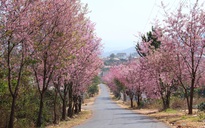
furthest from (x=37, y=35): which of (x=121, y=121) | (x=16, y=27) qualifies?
(x=121, y=121)

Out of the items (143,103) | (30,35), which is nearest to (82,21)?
(30,35)

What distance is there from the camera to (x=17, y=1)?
14188 mm

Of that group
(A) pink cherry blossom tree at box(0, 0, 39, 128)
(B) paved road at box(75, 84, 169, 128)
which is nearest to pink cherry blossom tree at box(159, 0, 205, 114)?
(B) paved road at box(75, 84, 169, 128)

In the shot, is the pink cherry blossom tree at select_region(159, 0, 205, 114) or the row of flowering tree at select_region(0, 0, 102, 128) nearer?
the row of flowering tree at select_region(0, 0, 102, 128)

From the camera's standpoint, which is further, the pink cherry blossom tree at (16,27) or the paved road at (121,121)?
the paved road at (121,121)

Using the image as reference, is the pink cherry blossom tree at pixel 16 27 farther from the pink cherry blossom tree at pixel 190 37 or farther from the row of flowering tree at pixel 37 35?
the pink cherry blossom tree at pixel 190 37

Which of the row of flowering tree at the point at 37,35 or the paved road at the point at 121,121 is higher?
the row of flowering tree at the point at 37,35

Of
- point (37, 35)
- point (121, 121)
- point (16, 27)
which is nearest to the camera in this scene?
point (16, 27)

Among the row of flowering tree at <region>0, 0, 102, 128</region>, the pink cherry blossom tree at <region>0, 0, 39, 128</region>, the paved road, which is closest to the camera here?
the pink cherry blossom tree at <region>0, 0, 39, 128</region>

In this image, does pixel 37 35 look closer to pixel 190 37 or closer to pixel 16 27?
pixel 16 27

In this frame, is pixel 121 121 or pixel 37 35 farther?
pixel 121 121

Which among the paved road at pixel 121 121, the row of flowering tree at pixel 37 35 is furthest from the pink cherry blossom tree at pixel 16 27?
the paved road at pixel 121 121

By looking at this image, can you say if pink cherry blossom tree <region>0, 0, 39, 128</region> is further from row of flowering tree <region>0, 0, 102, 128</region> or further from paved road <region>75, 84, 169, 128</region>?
paved road <region>75, 84, 169, 128</region>

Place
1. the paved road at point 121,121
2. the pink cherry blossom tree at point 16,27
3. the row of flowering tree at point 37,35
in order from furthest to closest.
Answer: the paved road at point 121,121, the row of flowering tree at point 37,35, the pink cherry blossom tree at point 16,27
